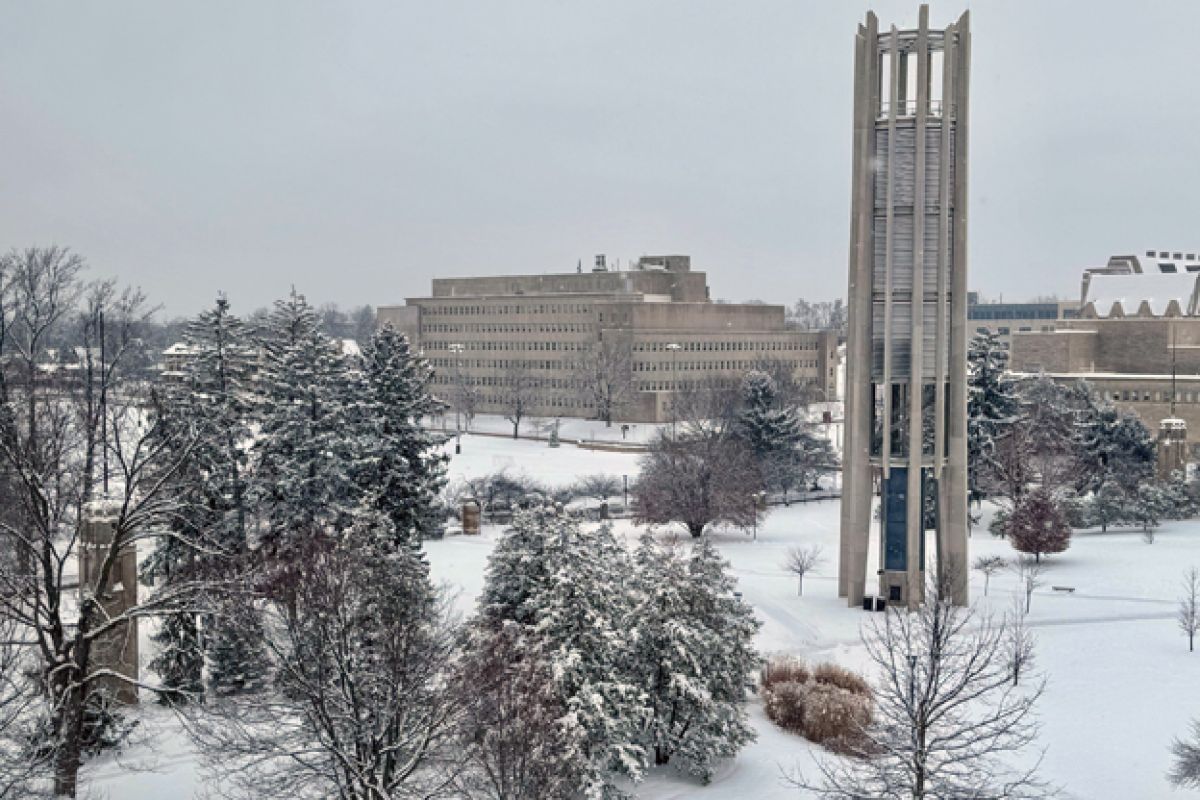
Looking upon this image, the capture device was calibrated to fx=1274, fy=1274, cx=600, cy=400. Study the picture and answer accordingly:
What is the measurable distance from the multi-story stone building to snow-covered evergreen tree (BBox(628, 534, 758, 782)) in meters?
62.2

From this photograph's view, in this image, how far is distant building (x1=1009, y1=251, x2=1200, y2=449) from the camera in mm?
78375

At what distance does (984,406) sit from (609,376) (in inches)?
1533

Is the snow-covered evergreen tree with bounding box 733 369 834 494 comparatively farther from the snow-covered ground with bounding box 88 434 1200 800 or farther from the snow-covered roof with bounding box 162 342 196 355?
the snow-covered roof with bounding box 162 342 196 355

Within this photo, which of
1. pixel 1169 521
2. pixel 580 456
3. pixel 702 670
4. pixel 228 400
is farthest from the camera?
pixel 580 456

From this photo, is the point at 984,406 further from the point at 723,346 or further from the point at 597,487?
the point at 723,346

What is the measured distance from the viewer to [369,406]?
35.4 m

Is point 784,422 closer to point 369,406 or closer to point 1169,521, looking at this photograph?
point 1169,521

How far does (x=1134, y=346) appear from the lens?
291ft

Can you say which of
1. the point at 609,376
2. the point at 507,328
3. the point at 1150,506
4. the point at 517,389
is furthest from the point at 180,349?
the point at 1150,506

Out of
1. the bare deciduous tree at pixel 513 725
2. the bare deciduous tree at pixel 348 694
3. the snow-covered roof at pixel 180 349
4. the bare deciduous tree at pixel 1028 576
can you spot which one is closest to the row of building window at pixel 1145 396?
the bare deciduous tree at pixel 1028 576

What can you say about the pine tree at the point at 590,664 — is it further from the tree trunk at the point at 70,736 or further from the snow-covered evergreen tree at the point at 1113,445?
the snow-covered evergreen tree at the point at 1113,445

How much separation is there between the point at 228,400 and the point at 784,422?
97.2 ft

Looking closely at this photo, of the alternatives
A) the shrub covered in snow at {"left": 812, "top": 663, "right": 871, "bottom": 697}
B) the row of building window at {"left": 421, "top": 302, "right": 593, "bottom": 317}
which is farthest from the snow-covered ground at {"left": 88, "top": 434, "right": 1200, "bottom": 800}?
the row of building window at {"left": 421, "top": 302, "right": 593, "bottom": 317}

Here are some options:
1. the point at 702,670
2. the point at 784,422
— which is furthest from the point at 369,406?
the point at 784,422
